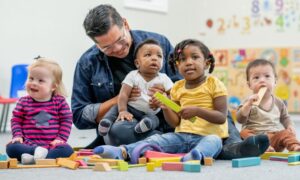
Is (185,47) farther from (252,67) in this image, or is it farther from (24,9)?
(24,9)

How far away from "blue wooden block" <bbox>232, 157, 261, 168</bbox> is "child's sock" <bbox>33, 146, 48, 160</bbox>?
617 mm

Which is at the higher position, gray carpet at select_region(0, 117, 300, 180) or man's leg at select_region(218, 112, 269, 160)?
A: man's leg at select_region(218, 112, 269, 160)

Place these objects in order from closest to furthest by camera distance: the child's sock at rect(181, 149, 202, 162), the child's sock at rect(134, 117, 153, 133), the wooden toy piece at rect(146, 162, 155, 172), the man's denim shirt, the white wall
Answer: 1. the wooden toy piece at rect(146, 162, 155, 172)
2. the child's sock at rect(181, 149, 202, 162)
3. the child's sock at rect(134, 117, 153, 133)
4. the man's denim shirt
5. the white wall

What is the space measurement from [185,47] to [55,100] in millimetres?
498

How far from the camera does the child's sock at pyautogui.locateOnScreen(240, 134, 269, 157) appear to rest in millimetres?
1613

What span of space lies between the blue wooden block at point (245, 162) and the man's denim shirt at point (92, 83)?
614 millimetres

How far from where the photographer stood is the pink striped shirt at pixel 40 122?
1.85 metres

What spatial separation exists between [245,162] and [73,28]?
2.61m

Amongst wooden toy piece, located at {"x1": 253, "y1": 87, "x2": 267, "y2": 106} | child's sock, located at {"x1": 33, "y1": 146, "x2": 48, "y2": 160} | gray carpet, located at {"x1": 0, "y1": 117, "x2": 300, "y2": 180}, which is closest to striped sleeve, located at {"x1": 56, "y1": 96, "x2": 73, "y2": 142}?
child's sock, located at {"x1": 33, "y1": 146, "x2": 48, "y2": 160}

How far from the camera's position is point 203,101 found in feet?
6.00

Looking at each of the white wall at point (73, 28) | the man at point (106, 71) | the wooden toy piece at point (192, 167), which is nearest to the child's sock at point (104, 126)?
the man at point (106, 71)

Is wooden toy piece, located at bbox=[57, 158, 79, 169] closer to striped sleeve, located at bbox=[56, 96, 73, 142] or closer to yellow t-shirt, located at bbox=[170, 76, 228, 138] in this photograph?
striped sleeve, located at bbox=[56, 96, 73, 142]

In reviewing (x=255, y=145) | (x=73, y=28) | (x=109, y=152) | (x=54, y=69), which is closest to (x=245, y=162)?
(x=255, y=145)

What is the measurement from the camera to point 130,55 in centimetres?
210
